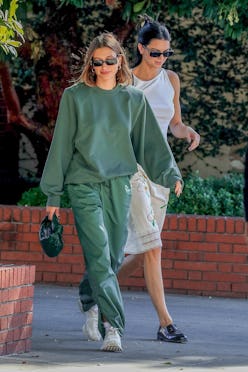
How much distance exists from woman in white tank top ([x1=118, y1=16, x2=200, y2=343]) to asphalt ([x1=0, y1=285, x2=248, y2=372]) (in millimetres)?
288

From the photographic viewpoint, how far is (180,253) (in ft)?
35.0

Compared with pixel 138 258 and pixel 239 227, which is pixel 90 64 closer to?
pixel 138 258

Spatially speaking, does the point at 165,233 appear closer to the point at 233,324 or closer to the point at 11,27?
the point at 233,324

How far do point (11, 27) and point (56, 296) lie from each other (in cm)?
376

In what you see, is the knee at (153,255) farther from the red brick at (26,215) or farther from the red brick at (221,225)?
the red brick at (26,215)

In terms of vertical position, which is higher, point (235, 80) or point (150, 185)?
point (235, 80)

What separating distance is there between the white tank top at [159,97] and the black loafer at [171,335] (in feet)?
4.04

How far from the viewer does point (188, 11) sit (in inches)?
430

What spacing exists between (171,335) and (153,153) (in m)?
1.15

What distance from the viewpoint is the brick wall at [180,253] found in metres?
10.5

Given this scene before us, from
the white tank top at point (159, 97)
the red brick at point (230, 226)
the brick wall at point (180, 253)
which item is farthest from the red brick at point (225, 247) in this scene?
the white tank top at point (159, 97)

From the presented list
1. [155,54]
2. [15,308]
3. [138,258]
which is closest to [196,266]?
[138,258]

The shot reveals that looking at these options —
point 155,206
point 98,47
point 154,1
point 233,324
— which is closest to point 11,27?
point 98,47

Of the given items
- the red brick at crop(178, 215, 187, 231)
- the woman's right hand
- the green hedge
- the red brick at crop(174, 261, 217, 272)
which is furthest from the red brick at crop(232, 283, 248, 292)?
the woman's right hand
